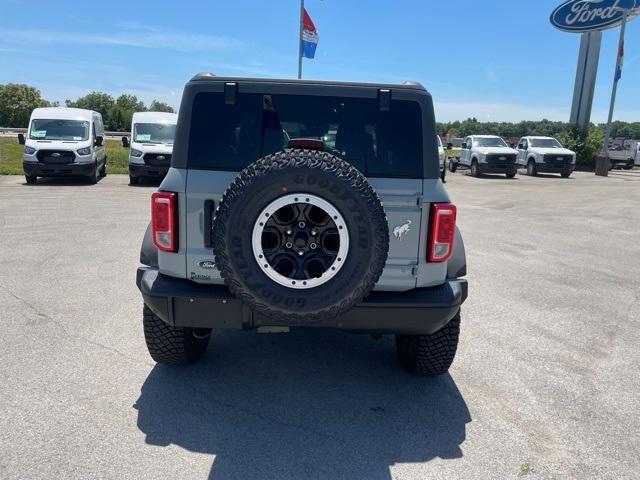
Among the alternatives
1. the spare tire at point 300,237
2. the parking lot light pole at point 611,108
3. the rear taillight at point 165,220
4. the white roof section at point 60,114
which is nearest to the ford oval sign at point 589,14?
the parking lot light pole at point 611,108

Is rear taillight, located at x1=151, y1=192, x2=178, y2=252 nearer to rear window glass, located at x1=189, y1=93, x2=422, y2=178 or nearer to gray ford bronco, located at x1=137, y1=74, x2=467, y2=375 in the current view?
gray ford bronco, located at x1=137, y1=74, x2=467, y2=375

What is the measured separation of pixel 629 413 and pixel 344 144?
2618 mm

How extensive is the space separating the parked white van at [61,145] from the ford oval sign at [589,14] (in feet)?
88.5

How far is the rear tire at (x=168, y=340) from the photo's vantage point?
3686mm

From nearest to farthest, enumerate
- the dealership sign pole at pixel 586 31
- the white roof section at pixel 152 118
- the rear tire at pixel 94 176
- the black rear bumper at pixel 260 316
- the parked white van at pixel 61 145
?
the black rear bumper at pixel 260 316 → the parked white van at pixel 61 145 → the rear tire at pixel 94 176 → the white roof section at pixel 152 118 → the dealership sign pole at pixel 586 31

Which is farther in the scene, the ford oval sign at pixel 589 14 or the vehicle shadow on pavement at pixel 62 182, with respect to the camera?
the ford oval sign at pixel 589 14

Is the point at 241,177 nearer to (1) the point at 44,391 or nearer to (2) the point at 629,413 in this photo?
(1) the point at 44,391

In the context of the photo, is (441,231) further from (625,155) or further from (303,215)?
(625,155)

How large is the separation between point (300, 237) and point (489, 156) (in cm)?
2232

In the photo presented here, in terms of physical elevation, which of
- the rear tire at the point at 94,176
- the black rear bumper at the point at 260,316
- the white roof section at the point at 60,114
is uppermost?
the white roof section at the point at 60,114

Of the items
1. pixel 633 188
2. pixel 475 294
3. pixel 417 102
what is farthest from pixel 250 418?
pixel 633 188

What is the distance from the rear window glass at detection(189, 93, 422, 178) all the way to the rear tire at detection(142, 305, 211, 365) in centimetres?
120

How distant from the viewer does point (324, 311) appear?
2.81 metres

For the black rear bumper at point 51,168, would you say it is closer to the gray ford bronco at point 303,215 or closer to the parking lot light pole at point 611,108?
the gray ford bronco at point 303,215
